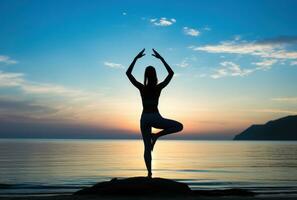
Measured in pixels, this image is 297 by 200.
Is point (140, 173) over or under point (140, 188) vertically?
under

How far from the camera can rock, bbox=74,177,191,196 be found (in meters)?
12.3

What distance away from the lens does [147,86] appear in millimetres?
11734

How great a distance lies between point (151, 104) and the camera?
1162 cm

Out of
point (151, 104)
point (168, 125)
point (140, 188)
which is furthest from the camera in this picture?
point (140, 188)

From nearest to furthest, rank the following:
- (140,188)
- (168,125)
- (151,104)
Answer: (168,125) → (151,104) → (140,188)

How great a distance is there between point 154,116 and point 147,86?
970 mm

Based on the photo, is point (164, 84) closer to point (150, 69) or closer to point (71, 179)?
point (150, 69)

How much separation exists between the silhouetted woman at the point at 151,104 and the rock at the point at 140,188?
4.59ft

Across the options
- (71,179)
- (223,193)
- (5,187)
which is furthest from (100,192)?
(71,179)

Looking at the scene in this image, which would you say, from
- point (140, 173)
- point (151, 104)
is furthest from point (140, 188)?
point (140, 173)

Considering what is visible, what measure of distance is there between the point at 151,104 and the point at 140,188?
285 centimetres

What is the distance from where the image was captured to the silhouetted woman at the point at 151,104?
11414mm

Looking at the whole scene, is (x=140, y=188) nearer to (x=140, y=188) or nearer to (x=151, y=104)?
(x=140, y=188)

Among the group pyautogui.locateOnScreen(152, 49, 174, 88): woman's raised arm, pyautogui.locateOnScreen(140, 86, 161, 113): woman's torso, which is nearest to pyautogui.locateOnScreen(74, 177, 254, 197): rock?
pyautogui.locateOnScreen(140, 86, 161, 113): woman's torso
